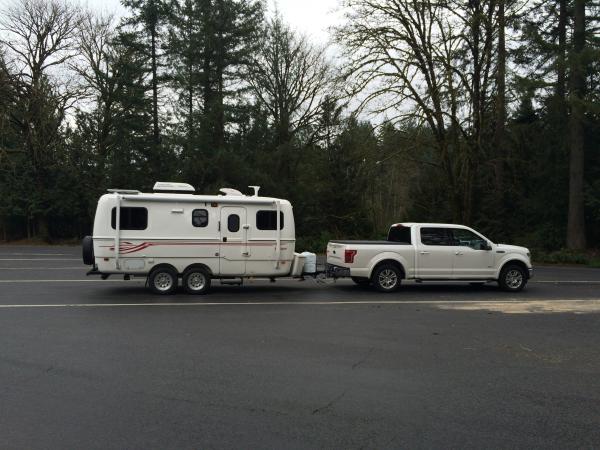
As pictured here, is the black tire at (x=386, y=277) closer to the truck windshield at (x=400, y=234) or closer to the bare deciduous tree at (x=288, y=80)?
the truck windshield at (x=400, y=234)

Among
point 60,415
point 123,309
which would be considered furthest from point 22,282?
point 60,415

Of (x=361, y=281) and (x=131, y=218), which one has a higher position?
(x=131, y=218)

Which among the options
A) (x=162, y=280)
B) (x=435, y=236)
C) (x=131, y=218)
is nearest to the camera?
(x=131, y=218)

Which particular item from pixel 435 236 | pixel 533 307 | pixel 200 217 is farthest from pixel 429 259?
pixel 200 217

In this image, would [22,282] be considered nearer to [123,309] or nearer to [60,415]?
[123,309]

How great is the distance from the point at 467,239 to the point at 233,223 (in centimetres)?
650

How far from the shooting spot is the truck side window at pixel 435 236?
14.0 metres

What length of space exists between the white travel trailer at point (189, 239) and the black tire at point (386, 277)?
6.89 ft

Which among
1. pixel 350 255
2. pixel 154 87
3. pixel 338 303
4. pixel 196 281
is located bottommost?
pixel 338 303

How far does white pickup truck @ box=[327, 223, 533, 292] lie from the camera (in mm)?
13570

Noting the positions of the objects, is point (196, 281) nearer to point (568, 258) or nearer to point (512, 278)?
point (512, 278)

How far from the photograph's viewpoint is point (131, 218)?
12688mm

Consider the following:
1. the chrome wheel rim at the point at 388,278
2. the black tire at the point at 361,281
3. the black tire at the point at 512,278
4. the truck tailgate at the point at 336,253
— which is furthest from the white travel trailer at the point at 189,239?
the black tire at the point at 512,278

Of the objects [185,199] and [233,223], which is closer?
[185,199]
